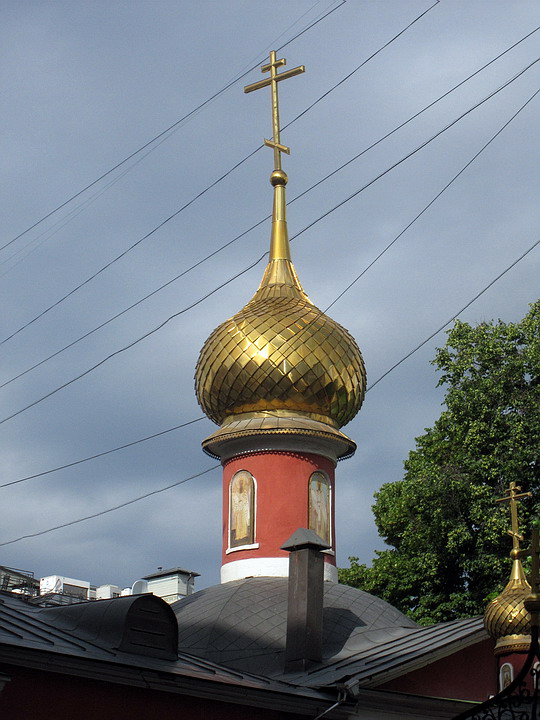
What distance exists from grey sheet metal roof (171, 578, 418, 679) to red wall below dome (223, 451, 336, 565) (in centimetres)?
64

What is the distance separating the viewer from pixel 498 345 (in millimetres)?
23547

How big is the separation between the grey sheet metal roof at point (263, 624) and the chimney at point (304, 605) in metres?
0.24

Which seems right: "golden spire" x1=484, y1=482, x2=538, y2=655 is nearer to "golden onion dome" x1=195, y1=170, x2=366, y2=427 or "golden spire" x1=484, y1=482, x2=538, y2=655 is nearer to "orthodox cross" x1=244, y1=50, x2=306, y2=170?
"golden onion dome" x1=195, y1=170, x2=366, y2=427

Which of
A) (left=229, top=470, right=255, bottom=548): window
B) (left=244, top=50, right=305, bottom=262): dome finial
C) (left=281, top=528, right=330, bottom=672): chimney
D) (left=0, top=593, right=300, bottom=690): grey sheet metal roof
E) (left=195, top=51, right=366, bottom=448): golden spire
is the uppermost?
(left=244, top=50, right=305, bottom=262): dome finial

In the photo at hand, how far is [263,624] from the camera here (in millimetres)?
14742

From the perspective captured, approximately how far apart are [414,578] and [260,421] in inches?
284

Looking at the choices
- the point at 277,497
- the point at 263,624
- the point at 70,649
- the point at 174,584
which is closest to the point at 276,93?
the point at 277,497

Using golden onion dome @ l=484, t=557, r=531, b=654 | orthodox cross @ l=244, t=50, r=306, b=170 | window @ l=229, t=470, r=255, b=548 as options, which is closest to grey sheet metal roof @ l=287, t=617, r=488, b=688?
golden onion dome @ l=484, t=557, r=531, b=654

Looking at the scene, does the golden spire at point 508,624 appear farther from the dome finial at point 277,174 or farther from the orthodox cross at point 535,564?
the dome finial at point 277,174

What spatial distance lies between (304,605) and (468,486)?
906cm

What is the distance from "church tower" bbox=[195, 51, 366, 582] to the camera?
16812 millimetres

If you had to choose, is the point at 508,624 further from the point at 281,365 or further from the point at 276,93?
the point at 276,93

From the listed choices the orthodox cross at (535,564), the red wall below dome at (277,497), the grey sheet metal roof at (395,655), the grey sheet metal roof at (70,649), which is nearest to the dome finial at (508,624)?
the grey sheet metal roof at (395,655)

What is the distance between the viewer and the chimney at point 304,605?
13.6 metres
